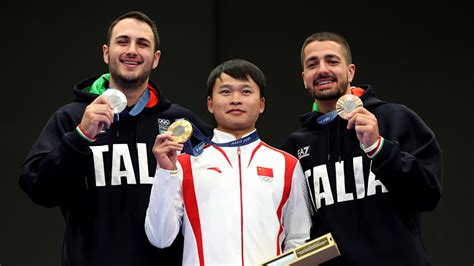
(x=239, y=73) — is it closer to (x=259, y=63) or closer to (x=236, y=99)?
(x=236, y=99)

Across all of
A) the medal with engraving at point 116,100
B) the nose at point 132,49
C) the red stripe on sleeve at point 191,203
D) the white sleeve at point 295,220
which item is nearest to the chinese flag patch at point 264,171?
the white sleeve at point 295,220

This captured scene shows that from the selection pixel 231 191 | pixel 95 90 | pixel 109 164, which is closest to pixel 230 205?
pixel 231 191

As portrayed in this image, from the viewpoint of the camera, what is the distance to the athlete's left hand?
8.83 ft

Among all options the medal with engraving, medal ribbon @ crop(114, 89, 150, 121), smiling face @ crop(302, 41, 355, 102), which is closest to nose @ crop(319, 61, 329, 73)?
smiling face @ crop(302, 41, 355, 102)

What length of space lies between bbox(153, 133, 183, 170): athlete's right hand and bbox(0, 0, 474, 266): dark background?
2631mm

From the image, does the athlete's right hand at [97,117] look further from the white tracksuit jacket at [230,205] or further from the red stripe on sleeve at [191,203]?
the red stripe on sleeve at [191,203]

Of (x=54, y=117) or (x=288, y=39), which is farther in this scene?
(x=288, y=39)

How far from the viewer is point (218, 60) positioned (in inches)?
215

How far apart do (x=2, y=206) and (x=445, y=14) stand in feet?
11.4

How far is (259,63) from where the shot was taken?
547cm

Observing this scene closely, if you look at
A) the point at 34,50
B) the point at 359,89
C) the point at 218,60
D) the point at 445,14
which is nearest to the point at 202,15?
the point at 218,60

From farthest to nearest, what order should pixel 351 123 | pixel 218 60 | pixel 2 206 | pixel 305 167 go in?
1. pixel 218 60
2. pixel 2 206
3. pixel 305 167
4. pixel 351 123

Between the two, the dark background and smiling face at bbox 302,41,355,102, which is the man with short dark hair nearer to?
smiling face at bbox 302,41,355,102

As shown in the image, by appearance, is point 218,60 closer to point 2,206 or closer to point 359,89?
point 2,206
